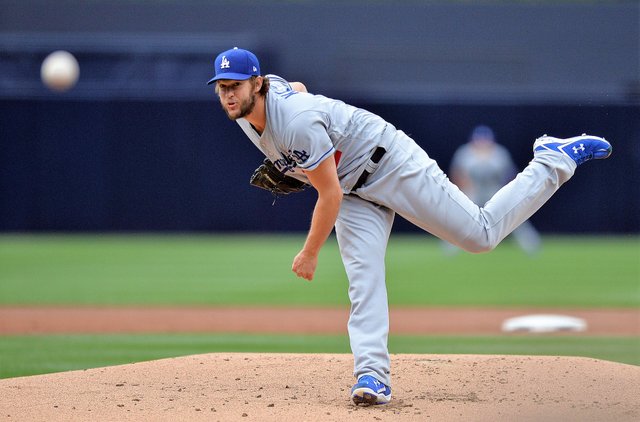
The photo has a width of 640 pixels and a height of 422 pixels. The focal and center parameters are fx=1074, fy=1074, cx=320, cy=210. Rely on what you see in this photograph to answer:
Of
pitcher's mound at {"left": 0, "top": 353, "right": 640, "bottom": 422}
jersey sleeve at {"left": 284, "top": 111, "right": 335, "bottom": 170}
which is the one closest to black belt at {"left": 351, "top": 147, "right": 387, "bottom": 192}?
jersey sleeve at {"left": 284, "top": 111, "right": 335, "bottom": 170}

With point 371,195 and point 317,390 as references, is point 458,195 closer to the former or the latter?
point 371,195

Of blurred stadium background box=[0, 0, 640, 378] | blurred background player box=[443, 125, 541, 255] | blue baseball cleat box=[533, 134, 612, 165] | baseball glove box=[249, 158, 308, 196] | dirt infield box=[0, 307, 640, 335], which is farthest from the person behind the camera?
blurred background player box=[443, 125, 541, 255]

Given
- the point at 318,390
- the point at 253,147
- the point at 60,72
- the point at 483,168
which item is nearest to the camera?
the point at 318,390

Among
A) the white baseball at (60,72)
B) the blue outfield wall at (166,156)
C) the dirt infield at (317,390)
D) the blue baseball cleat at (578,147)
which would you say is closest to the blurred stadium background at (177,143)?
the blue outfield wall at (166,156)

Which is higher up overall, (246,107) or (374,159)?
(246,107)

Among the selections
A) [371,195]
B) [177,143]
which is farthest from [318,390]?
[177,143]

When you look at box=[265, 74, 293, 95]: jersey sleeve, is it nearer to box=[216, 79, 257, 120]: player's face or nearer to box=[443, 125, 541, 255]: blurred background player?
box=[216, 79, 257, 120]: player's face

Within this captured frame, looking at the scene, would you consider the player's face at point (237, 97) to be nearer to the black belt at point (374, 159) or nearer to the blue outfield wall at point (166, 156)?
the black belt at point (374, 159)
